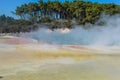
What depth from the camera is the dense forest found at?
6044 centimetres

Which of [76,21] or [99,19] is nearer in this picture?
[99,19]

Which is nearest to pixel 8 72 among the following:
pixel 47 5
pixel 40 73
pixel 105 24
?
pixel 40 73

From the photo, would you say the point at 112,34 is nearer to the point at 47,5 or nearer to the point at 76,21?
the point at 76,21

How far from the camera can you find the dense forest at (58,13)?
60.4 m

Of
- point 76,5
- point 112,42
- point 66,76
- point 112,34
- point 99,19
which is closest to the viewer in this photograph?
point 66,76

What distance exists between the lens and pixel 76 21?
64.2 m

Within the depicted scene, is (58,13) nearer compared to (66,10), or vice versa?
(66,10)

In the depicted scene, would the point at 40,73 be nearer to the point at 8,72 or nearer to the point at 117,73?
the point at 8,72

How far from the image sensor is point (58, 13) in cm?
7031

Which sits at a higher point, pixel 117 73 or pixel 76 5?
pixel 76 5

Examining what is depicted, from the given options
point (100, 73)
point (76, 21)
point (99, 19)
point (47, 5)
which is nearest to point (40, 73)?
point (100, 73)

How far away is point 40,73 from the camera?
12.7 meters

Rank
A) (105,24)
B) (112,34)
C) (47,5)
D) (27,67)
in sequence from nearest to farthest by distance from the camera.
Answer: (27,67), (112,34), (105,24), (47,5)

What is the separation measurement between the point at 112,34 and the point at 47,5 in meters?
31.8
